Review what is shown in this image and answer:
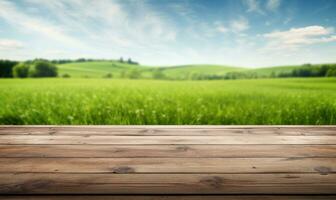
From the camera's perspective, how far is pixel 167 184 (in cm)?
110

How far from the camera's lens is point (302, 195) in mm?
996

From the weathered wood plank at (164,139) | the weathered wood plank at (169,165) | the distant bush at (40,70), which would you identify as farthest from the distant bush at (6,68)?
the weathered wood plank at (169,165)

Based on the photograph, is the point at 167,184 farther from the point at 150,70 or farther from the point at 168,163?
the point at 150,70

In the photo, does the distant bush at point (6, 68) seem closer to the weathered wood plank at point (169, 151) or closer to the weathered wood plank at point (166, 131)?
the weathered wood plank at point (166, 131)

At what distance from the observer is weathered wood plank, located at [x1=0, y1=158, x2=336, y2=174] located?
126 centimetres

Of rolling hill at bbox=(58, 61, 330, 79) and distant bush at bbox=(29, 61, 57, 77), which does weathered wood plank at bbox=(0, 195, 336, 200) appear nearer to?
rolling hill at bbox=(58, 61, 330, 79)

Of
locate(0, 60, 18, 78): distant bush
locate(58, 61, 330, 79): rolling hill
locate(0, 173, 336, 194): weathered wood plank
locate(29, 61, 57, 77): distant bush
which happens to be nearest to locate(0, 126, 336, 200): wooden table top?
locate(0, 173, 336, 194): weathered wood plank

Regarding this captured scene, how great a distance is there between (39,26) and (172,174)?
36.2 feet

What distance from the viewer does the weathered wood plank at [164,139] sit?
1830 mm

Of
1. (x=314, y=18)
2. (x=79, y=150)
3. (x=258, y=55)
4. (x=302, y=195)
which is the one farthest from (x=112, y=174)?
(x=258, y=55)

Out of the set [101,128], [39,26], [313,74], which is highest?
[39,26]

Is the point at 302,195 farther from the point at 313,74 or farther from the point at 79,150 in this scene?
the point at 313,74

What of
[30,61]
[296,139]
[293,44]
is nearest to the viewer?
[296,139]

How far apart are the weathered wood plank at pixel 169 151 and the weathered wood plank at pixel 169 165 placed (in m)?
0.07
